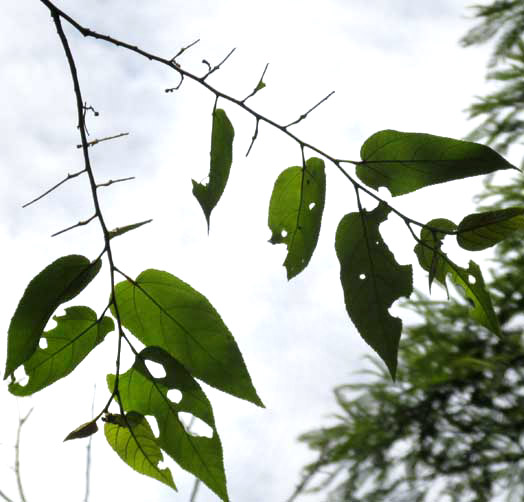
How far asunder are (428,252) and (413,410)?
5092 millimetres

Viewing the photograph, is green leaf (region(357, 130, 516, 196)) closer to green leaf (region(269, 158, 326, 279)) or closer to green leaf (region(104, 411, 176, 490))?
green leaf (region(269, 158, 326, 279))

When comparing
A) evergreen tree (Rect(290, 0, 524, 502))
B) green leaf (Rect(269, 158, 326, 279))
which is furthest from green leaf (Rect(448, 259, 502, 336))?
evergreen tree (Rect(290, 0, 524, 502))

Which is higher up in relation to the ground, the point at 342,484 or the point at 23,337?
the point at 342,484

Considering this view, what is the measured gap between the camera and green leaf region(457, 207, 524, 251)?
2.27 feet

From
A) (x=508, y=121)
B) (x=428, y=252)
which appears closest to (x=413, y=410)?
(x=508, y=121)

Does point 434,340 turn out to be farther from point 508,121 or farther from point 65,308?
point 65,308

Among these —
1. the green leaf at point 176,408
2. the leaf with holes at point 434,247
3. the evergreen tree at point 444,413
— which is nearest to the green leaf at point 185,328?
the green leaf at point 176,408

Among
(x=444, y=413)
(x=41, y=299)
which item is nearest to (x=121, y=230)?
(x=41, y=299)

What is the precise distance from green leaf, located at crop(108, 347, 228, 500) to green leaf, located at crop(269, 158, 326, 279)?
Answer: 0.15m

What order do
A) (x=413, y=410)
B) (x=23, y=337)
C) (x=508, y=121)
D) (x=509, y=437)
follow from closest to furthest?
(x=23, y=337) → (x=508, y=121) → (x=509, y=437) → (x=413, y=410)

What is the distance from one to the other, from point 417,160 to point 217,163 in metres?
0.18

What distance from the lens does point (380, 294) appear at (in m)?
0.67

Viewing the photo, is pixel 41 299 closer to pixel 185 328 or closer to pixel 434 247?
pixel 185 328

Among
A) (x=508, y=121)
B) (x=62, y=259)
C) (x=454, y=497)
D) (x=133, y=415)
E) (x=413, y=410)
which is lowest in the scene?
(x=133, y=415)
